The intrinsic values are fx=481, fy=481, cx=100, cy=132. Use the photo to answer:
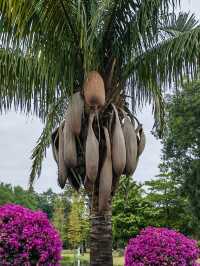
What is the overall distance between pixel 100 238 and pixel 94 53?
8.61 ft

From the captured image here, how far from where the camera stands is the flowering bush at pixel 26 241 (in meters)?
7.07

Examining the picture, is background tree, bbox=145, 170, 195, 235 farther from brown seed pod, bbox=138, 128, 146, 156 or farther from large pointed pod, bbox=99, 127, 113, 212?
large pointed pod, bbox=99, 127, 113, 212

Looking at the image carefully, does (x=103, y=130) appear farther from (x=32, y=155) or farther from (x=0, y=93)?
(x=32, y=155)

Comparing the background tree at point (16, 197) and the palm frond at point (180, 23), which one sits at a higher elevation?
the background tree at point (16, 197)

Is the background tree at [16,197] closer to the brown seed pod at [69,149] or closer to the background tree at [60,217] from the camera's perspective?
the background tree at [60,217]

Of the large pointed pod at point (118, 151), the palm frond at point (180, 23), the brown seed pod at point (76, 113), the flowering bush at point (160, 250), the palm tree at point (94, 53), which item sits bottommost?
the flowering bush at point (160, 250)

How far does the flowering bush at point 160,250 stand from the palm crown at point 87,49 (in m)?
2.27

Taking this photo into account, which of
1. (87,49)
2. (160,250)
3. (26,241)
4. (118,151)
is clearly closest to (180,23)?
(87,49)

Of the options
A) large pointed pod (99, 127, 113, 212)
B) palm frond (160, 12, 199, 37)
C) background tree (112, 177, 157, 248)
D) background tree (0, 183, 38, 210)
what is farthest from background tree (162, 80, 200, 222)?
background tree (0, 183, 38, 210)

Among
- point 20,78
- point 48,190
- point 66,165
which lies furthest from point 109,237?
point 48,190

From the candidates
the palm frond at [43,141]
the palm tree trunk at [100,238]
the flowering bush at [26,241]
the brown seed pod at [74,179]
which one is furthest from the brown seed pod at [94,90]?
the palm frond at [43,141]

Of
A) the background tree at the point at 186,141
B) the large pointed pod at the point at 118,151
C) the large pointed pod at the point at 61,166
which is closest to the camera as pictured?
the large pointed pod at the point at 118,151

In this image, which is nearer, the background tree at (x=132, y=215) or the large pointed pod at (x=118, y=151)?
the large pointed pod at (x=118, y=151)

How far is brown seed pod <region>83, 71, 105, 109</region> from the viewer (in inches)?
262
